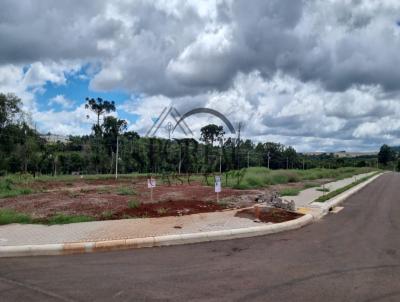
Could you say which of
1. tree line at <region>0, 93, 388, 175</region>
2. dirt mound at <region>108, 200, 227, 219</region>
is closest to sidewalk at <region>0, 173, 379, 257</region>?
dirt mound at <region>108, 200, 227, 219</region>

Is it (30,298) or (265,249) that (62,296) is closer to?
(30,298)

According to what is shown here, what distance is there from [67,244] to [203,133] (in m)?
47.1

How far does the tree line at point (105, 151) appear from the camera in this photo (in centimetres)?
5194

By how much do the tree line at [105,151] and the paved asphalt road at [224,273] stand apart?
34573 mm

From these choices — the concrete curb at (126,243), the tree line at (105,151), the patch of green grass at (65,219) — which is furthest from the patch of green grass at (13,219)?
the tree line at (105,151)

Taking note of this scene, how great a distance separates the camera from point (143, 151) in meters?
67.7

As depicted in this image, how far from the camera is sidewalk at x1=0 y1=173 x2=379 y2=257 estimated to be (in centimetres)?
736

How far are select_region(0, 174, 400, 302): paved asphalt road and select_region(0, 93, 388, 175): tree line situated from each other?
3457 centimetres

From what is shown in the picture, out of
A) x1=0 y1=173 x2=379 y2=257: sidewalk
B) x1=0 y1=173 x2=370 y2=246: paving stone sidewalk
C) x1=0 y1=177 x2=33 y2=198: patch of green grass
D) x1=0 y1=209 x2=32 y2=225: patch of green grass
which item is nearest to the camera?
x1=0 y1=173 x2=379 y2=257: sidewalk

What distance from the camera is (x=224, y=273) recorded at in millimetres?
5840

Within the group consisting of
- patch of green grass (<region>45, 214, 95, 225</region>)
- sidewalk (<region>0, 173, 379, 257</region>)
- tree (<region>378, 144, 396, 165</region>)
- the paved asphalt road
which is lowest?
the paved asphalt road

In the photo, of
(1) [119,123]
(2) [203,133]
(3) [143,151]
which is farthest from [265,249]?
(1) [119,123]

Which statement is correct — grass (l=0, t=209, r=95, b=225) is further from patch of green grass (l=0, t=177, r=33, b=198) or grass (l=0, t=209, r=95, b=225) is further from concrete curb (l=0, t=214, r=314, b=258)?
patch of green grass (l=0, t=177, r=33, b=198)

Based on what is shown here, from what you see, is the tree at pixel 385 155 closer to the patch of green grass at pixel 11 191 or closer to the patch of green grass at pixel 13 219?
the patch of green grass at pixel 11 191
